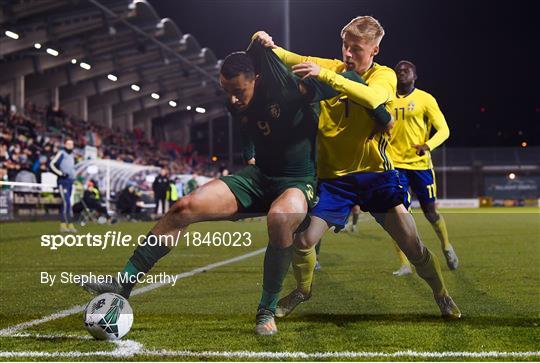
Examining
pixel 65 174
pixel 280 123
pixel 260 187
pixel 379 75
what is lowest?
pixel 65 174

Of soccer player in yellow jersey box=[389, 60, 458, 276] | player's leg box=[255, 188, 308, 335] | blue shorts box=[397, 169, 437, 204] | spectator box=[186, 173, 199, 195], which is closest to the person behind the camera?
player's leg box=[255, 188, 308, 335]

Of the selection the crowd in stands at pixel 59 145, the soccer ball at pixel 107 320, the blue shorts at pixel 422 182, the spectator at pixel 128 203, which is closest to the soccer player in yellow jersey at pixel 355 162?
the soccer ball at pixel 107 320

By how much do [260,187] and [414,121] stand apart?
2.40 metres

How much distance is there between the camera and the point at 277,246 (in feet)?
12.8

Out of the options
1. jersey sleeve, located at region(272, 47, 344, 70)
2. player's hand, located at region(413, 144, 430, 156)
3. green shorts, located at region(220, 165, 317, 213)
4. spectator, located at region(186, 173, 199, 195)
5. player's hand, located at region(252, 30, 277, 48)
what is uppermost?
player's hand, located at region(252, 30, 277, 48)

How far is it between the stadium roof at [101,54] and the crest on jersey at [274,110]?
24.1ft

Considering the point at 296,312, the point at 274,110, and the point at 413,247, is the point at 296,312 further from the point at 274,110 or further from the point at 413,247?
the point at 274,110

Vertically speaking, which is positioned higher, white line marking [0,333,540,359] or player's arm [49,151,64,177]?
white line marking [0,333,540,359]

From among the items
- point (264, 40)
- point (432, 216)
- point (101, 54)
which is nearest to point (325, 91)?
point (264, 40)

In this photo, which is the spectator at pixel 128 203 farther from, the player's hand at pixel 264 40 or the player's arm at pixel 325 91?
the player's arm at pixel 325 91

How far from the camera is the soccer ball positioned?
3.49 m

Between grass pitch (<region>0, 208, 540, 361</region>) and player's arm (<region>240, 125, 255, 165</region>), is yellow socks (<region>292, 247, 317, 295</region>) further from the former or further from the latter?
player's arm (<region>240, 125, 255, 165</region>)

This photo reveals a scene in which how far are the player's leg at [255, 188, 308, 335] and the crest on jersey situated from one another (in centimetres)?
45

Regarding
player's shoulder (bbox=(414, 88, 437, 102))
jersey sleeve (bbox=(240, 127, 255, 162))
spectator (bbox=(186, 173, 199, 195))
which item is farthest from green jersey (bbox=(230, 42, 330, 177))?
spectator (bbox=(186, 173, 199, 195))
